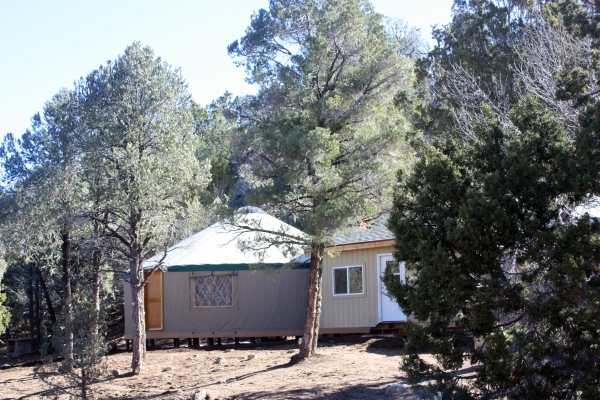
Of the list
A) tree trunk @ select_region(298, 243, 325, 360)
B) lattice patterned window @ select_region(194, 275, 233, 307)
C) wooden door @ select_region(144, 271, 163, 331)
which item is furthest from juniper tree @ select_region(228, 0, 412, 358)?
wooden door @ select_region(144, 271, 163, 331)

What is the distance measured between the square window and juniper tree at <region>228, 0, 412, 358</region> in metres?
3.90

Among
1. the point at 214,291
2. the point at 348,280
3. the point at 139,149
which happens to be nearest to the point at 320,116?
the point at 139,149

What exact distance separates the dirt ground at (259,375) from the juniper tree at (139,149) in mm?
1211

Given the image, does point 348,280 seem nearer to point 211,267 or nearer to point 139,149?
point 211,267

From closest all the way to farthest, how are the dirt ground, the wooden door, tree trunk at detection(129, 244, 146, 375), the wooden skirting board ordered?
the dirt ground → tree trunk at detection(129, 244, 146, 375) → the wooden skirting board → the wooden door

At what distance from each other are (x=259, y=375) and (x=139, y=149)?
4733 millimetres

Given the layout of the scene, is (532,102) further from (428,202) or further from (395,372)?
(395,372)

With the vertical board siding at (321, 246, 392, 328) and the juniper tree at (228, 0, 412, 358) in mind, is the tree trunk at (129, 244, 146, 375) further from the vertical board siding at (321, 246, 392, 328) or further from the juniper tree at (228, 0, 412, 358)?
the vertical board siding at (321, 246, 392, 328)

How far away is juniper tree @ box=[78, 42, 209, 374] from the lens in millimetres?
11359

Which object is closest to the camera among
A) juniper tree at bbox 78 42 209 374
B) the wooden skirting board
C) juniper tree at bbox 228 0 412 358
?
juniper tree at bbox 228 0 412 358

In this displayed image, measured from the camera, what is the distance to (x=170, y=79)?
12078mm

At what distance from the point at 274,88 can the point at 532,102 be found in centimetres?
528

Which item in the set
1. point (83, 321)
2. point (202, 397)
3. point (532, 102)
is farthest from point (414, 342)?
point (83, 321)

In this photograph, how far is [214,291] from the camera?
16.0m
